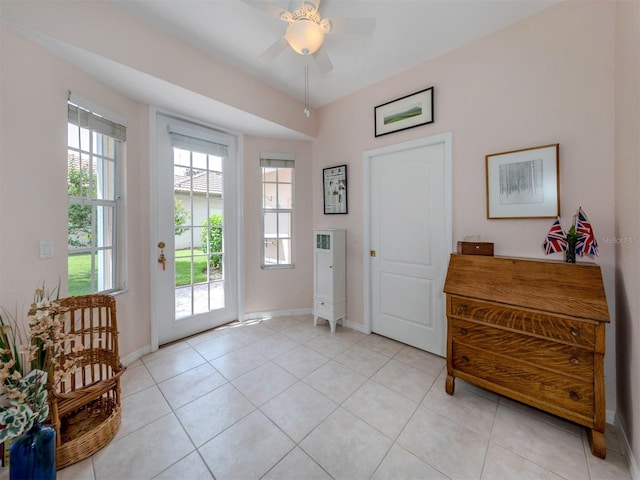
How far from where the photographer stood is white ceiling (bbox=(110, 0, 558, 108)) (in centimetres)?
179

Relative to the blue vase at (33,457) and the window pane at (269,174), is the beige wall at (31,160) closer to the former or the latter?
the blue vase at (33,457)

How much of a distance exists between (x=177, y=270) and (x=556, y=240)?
3.33 meters

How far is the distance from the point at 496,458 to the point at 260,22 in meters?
3.28

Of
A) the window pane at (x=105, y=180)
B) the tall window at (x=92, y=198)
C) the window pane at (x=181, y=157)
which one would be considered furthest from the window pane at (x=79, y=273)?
the window pane at (x=181, y=157)

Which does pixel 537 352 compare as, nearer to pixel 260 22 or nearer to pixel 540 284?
pixel 540 284

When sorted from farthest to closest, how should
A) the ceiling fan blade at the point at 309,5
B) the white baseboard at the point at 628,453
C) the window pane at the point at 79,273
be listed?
the window pane at the point at 79,273
the ceiling fan blade at the point at 309,5
the white baseboard at the point at 628,453

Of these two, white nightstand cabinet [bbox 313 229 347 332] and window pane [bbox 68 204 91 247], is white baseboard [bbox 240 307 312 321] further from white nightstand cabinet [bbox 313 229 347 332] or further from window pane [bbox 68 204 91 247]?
window pane [bbox 68 204 91 247]

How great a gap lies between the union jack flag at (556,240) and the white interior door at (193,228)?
3040mm

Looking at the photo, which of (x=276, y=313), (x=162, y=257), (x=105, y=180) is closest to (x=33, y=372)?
(x=162, y=257)

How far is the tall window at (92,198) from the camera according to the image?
6.21 feet

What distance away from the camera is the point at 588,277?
1455 mm

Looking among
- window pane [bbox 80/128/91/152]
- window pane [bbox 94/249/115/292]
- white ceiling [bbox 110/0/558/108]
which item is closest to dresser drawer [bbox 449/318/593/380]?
white ceiling [bbox 110/0/558/108]

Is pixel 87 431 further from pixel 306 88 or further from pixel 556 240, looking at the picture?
pixel 306 88

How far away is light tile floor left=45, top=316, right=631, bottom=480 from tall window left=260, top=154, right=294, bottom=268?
1388mm
